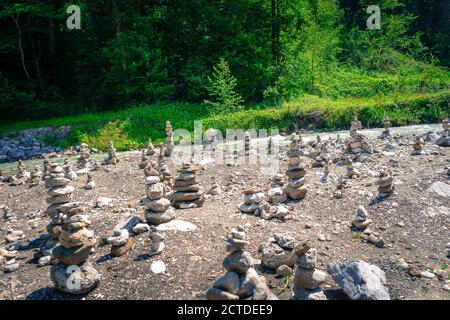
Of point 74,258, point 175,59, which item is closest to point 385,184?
point 74,258

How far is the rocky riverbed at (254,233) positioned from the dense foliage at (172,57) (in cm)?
1301

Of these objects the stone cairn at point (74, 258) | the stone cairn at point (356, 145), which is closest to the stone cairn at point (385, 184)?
the stone cairn at point (356, 145)

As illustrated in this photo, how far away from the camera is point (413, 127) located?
20297 millimetres

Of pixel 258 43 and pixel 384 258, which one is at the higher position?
pixel 258 43

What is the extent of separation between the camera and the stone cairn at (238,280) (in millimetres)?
5863

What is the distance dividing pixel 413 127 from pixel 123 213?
15690 mm

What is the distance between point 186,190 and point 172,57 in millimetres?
19860

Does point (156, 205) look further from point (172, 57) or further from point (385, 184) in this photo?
point (172, 57)

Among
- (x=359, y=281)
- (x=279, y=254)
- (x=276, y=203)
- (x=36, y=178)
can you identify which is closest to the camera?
(x=359, y=281)

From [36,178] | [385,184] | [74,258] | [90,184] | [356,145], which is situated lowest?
[36,178]

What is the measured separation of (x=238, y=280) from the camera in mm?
5984

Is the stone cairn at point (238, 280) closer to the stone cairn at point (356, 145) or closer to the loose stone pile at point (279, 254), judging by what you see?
the loose stone pile at point (279, 254)

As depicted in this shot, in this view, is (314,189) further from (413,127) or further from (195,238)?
(413,127)
